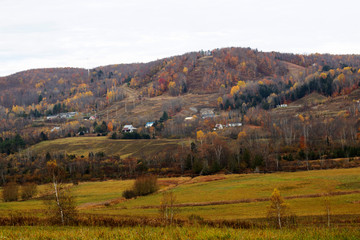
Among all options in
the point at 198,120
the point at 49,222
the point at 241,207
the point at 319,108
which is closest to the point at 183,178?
the point at 241,207

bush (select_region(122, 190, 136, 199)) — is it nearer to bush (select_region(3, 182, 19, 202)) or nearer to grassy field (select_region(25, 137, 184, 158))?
bush (select_region(3, 182, 19, 202))

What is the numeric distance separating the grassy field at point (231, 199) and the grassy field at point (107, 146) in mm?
50609

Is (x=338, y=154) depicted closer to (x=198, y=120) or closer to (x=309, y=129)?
(x=309, y=129)

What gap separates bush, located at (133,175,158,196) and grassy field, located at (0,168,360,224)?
463cm

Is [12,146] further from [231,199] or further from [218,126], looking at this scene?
[231,199]

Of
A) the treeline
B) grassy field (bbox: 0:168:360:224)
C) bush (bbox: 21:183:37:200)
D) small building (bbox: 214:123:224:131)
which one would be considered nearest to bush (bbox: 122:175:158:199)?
grassy field (bbox: 0:168:360:224)

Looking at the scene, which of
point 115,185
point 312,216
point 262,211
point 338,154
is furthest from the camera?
point 338,154

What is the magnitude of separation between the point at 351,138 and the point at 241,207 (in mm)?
93595

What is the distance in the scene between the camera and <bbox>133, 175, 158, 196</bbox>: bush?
250ft

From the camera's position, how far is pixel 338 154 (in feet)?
339

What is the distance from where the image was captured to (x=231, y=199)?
59.0 m

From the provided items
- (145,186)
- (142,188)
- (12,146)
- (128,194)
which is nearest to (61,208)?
(128,194)

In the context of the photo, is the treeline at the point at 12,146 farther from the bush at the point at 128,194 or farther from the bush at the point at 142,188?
the bush at the point at 128,194

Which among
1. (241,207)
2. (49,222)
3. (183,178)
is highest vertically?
(49,222)
